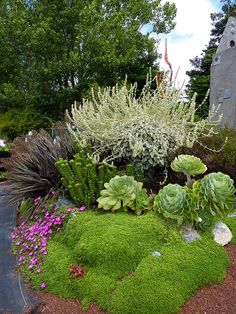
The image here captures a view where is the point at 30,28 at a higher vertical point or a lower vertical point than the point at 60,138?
higher

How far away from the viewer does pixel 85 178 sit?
11.6 feet

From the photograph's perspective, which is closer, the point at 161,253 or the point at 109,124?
the point at 161,253

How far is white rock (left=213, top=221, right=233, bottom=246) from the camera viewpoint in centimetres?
288

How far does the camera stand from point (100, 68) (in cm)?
1257

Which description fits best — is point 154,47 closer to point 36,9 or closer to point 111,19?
point 111,19

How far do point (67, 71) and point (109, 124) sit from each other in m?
9.26

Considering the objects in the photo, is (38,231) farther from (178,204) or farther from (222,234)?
(222,234)

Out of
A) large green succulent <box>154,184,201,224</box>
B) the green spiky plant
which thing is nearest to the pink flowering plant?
the green spiky plant

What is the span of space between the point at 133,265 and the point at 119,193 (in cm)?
73

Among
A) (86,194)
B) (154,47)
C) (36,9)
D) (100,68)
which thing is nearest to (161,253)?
(86,194)

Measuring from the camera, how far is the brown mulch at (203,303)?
229 cm

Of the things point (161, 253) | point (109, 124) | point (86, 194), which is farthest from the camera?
point (109, 124)

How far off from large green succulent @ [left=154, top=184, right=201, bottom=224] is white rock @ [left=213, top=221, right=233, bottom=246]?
0.26 metres

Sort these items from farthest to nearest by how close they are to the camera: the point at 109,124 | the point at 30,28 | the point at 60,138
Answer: the point at 30,28 → the point at 60,138 → the point at 109,124
